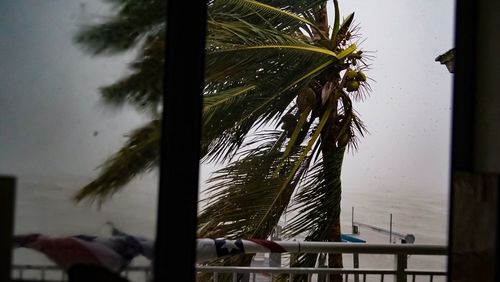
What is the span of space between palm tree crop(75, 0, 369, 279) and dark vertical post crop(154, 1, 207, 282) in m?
2.26

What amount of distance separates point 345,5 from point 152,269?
3.03 meters

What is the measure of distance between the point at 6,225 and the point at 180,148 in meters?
0.37

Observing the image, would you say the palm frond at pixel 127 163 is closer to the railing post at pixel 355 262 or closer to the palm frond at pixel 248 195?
the railing post at pixel 355 262

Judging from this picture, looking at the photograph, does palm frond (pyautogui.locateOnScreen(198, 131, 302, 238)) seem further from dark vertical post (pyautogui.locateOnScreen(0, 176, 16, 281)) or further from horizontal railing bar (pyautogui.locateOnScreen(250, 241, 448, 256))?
dark vertical post (pyautogui.locateOnScreen(0, 176, 16, 281))

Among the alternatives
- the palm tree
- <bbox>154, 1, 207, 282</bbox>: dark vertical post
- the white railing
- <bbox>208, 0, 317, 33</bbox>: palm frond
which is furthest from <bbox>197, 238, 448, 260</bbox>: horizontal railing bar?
<bbox>208, 0, 317, 33</bbox>: palm frond

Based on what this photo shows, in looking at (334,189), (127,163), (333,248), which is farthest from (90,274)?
(334,189)

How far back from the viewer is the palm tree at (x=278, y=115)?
3336 millimetres

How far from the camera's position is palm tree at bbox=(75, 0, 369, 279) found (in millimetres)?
3336

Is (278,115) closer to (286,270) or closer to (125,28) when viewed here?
(286,270)

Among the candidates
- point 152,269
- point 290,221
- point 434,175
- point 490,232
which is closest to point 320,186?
point 290,221

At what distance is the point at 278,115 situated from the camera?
3584 mm

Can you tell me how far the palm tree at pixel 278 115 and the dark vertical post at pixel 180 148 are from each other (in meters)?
2.26

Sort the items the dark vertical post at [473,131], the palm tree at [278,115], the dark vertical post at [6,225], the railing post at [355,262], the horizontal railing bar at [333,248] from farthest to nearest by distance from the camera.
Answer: the palm tree at [278,115], the railing post at [355,262], the horizontal railing bar at [333,248], the dark vertical post at [473,131], the dark vertical post at [6,225]

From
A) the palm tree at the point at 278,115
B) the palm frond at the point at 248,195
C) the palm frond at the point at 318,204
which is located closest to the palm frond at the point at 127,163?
the palm tree at the point at 278,115
